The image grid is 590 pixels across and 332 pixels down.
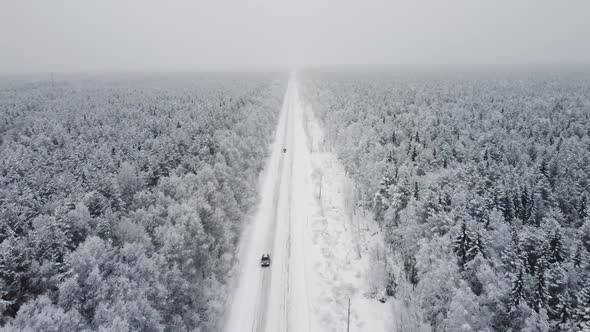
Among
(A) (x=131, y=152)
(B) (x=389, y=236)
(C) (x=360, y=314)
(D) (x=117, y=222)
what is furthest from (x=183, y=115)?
(C) (x=360, y=314)

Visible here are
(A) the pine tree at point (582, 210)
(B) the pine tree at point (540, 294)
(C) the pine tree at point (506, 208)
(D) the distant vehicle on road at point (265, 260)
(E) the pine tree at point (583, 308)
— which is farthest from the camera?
(D) the distant vehicle on road at point (265, 260)

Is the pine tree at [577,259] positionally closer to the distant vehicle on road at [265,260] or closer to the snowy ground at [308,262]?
the snowy ground at [308,262]

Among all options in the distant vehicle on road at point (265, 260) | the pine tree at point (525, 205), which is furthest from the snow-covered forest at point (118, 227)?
the pine tree at point (525, 205)

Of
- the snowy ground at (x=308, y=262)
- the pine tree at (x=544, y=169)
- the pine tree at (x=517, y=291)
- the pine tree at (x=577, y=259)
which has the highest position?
the pine tree at (x=544, y=169)

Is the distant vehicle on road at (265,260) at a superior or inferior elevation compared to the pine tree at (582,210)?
inferior

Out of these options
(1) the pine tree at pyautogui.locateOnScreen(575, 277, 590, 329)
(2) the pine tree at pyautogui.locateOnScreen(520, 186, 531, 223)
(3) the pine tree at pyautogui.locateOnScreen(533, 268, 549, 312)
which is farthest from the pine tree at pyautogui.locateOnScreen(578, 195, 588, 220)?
(3) the pine tree at pyautogui.locateOnScreen(533, 268, 549, 312)

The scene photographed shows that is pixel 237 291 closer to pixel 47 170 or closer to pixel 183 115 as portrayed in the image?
pixel 47 170
